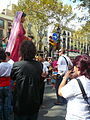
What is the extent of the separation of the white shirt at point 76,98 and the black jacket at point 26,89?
606 millimetres

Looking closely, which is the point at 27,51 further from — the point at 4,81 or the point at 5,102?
the point at 5,102

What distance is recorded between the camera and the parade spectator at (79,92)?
2.60 meters

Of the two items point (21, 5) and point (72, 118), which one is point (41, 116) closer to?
point (72, 118)

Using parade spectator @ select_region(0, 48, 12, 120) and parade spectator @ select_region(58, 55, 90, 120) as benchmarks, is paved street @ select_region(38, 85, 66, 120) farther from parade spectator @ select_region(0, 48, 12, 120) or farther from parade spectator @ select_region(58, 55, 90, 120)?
parade spectator @ select_region(58, 55, 90, 120)

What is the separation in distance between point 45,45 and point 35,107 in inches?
2395

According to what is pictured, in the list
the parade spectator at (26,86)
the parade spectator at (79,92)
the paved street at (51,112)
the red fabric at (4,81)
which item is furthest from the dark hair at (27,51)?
the paved street at (51,112)

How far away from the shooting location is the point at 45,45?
209 feet

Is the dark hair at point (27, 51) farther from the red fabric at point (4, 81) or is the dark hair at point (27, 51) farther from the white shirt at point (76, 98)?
the red fabric at point (4, 81)

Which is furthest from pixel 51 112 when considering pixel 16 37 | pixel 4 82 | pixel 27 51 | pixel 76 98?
pixel 76 98

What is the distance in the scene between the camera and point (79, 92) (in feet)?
8.50

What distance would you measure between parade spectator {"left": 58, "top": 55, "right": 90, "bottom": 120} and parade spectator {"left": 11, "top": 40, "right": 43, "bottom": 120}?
571mm

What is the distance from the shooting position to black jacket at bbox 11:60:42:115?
311cm

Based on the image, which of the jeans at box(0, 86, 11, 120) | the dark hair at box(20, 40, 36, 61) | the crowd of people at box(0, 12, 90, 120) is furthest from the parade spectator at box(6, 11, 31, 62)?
the dark hair at box(20, 40, 36, 61)

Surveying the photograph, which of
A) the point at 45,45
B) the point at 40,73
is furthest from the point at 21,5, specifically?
the point at 45,45
